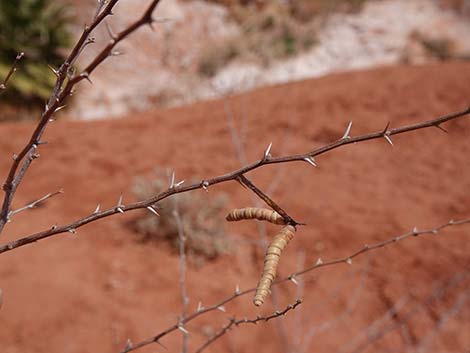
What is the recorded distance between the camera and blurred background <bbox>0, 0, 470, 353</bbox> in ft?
9.07

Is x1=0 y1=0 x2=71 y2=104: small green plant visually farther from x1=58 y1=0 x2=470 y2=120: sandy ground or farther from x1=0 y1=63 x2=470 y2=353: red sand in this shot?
x1=0 y1=63 x2=470 y2=353: red sand

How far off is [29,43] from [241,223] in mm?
7612

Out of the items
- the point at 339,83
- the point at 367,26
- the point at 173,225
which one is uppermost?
the point at 173,225

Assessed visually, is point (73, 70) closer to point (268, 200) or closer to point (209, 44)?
point (268, 200)

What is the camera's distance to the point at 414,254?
3625 millimetres

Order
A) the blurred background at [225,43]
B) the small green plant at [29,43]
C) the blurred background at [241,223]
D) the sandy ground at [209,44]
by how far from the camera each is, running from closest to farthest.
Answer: the blurred background at [241,223]
the small green plant at [29,43]
the blurred background at [225,43]
the sandy ground at [209,44]

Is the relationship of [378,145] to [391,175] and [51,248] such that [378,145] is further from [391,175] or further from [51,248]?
[51,248]

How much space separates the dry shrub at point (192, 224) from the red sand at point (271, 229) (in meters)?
0.11

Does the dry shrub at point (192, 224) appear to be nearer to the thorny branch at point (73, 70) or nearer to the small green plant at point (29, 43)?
the thorny branch at point (73, 70)

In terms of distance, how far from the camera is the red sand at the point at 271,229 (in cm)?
277

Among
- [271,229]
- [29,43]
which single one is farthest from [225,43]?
[271,229]

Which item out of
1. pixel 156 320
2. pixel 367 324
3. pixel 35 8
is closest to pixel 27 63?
pixel 35 8

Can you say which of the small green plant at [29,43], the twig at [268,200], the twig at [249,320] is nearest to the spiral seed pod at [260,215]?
the twig at [268,200]

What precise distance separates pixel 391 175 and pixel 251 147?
171 centimetres
